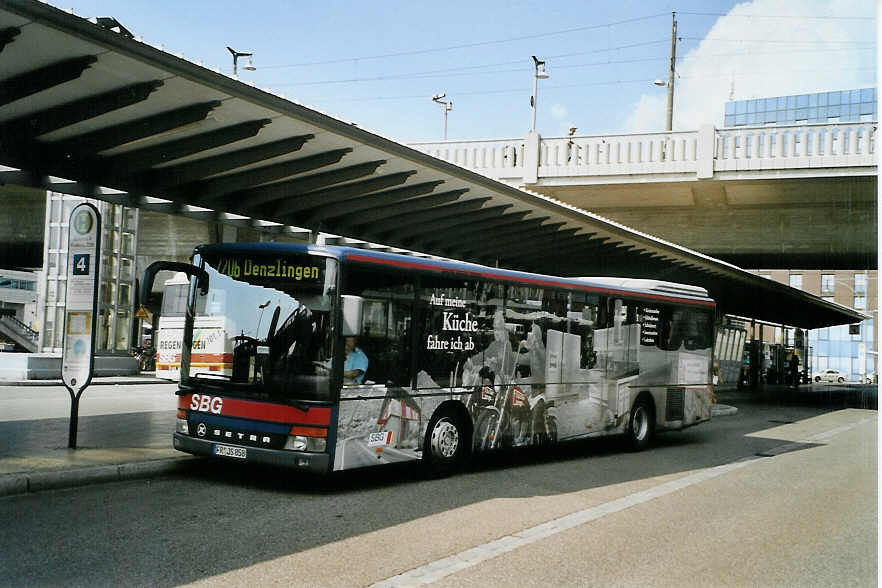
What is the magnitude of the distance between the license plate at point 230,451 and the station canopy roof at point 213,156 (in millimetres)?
3840

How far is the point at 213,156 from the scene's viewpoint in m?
12.1

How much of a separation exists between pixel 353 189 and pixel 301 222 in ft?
6.61

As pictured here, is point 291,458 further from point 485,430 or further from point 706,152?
point 706,152

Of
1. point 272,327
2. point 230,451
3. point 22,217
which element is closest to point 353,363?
point 272,327

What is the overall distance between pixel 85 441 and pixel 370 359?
4442 millimetres

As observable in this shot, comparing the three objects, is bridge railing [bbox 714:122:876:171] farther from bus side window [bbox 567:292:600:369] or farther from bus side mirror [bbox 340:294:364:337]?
bus side mirror [bbox 340:294:364:337]

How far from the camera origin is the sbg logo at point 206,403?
9.40 m

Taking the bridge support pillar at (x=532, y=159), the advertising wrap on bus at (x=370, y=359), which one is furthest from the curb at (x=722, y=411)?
the advertising wrap on bus at (x=370, y=359)

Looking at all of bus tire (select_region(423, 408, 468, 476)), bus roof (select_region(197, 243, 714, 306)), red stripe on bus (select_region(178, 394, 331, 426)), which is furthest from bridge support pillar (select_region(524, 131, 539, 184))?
red stripe on bus (select_region(178, 394, 331, 426))

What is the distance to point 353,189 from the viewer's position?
46.7 feet

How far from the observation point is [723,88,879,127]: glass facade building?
20875 millimetres

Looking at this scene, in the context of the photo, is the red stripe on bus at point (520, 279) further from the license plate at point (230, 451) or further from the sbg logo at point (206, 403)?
the license plate at point (230, 451)

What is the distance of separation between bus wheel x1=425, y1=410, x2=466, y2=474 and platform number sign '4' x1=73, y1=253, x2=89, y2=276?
4.72m

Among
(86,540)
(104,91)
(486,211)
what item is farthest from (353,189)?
(86,540)
